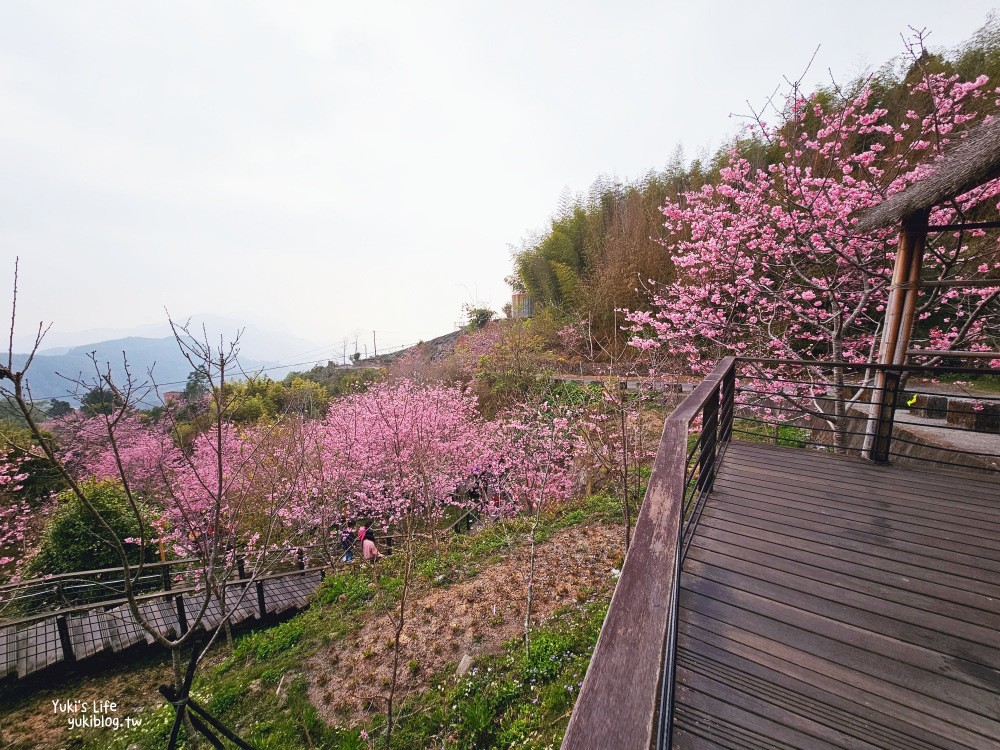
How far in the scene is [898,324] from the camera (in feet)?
12.3

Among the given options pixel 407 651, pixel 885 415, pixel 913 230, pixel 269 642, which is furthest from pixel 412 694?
pixel 913 230

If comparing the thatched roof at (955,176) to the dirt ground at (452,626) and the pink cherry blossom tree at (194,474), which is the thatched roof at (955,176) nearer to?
the dirt ground at (452,626)

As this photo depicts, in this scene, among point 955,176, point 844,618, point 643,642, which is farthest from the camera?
point 955,176

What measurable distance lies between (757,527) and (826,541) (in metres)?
0.41

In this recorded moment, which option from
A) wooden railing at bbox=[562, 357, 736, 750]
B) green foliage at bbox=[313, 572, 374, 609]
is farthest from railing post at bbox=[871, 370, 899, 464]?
green foliage at bbox=[313, 572, 374, 609]

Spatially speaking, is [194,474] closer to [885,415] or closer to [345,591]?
[345,591]

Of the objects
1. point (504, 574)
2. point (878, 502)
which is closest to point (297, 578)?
point (504, 574)

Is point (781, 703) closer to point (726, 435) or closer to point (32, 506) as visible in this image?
point (726, 435)

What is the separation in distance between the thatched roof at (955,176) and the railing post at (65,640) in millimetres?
11652

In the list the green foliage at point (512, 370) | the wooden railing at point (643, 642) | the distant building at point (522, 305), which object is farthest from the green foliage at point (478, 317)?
the wooden railing at point (643, 642)

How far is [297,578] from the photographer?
8320 millimetres

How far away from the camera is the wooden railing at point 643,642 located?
830 millimetres

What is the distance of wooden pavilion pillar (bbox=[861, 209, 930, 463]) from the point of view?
11.6 feet

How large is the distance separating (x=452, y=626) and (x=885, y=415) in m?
5.52
